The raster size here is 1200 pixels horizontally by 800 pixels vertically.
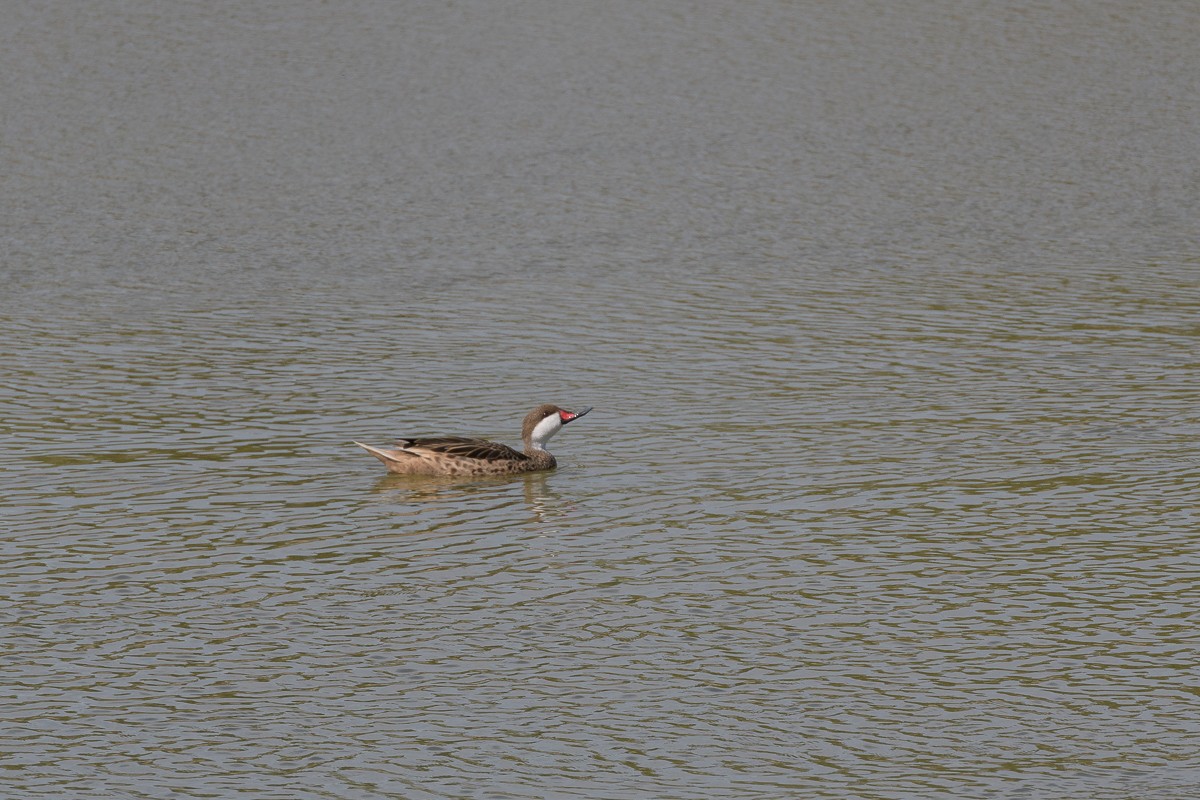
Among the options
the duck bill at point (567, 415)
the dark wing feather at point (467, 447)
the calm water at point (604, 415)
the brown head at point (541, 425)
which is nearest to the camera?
the calm water at point (604, 415)

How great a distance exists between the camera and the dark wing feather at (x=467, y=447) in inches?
550

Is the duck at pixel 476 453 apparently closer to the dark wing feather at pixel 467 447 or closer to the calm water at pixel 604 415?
the dark wing feather at pixel 467 447

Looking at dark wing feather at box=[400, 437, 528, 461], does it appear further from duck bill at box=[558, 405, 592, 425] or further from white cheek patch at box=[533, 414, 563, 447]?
duck bill at box=[558, 405, 592, 425]

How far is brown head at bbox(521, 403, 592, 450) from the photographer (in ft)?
47.4

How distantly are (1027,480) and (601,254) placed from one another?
27.5 ft

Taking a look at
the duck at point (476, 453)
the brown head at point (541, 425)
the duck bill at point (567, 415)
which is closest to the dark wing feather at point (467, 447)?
the duck at point (476, 453)

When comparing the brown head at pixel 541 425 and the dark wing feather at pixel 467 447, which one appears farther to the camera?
the brown head at pixel 541 425

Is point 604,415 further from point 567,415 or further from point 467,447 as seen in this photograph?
point 467,447

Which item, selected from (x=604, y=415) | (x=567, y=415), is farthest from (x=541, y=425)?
(x=604, y=415)

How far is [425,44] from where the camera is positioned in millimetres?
31984

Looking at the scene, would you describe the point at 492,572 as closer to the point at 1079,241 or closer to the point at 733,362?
the point at 733,362

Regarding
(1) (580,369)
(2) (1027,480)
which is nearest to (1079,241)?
(1) (580,369)

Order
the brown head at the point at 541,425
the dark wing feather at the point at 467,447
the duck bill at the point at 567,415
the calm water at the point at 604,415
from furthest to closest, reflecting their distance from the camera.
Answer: the duck bill at the point at 567,415
the brown head at the point at 541,425
the dark wing feather at the point at 467,447
the calm water at the point at 604,415

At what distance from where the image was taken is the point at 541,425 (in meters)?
14.5
